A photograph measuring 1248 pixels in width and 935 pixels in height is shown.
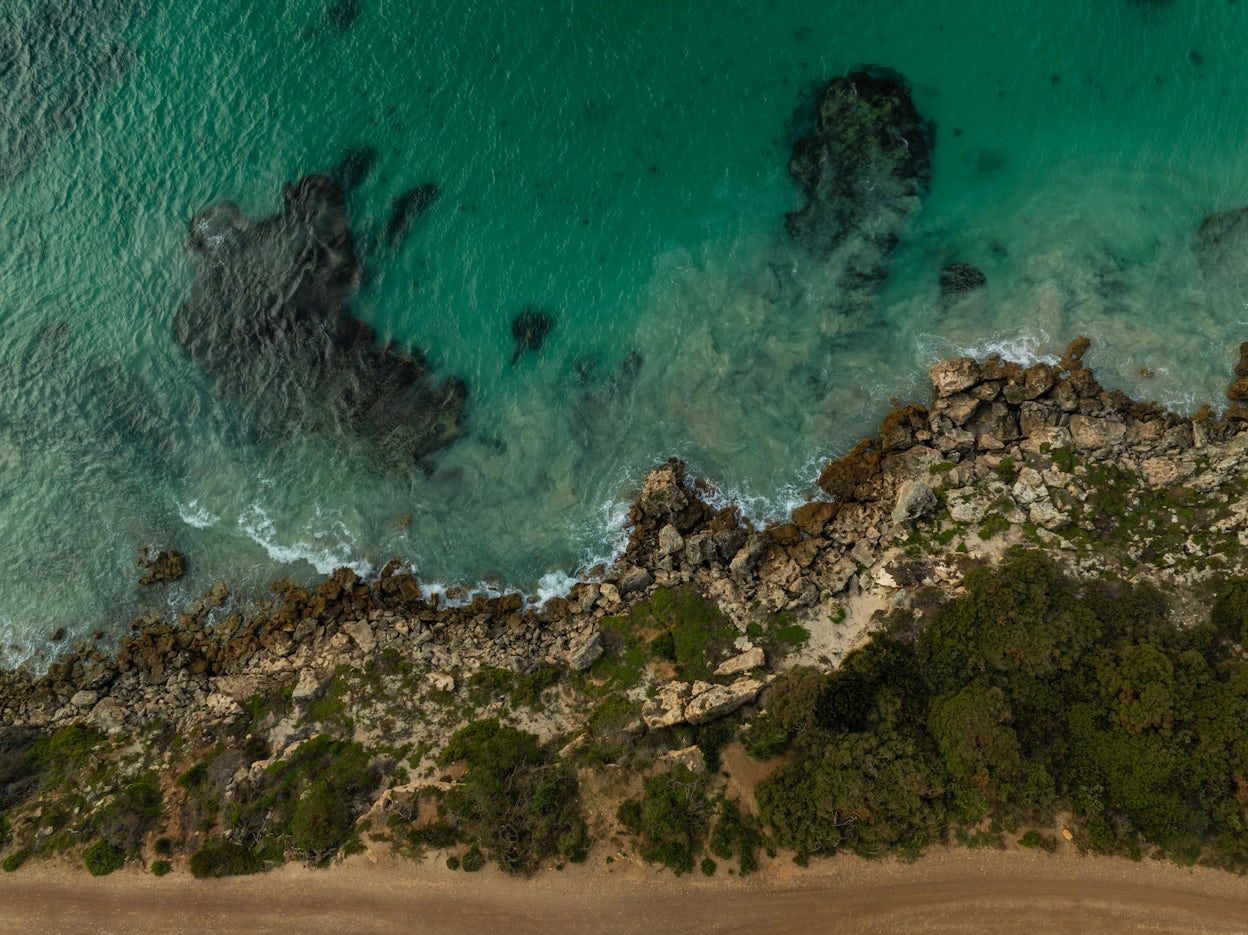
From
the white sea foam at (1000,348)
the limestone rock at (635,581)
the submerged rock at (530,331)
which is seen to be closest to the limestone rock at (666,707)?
the limestone rock at (635,581)

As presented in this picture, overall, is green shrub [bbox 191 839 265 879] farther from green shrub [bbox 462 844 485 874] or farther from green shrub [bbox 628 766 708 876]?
green shrub [bbox 628 766 708 876]

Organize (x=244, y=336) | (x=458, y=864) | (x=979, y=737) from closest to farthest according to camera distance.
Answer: (x=979, y=737), (x=458, y=864), (x=244, y=336)

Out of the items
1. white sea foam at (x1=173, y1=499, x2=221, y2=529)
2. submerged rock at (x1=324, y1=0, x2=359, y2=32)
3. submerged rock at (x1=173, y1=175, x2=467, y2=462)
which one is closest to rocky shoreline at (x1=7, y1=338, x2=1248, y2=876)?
white sea foam at (x1=173, y1=499, x2=221, y2=529)

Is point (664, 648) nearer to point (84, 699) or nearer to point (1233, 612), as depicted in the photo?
point (1233, 612)

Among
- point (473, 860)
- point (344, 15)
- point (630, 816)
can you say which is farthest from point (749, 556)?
point (344, 15)

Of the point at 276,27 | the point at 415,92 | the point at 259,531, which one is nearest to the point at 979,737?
the point at 259,531

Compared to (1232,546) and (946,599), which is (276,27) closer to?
(946,599)
